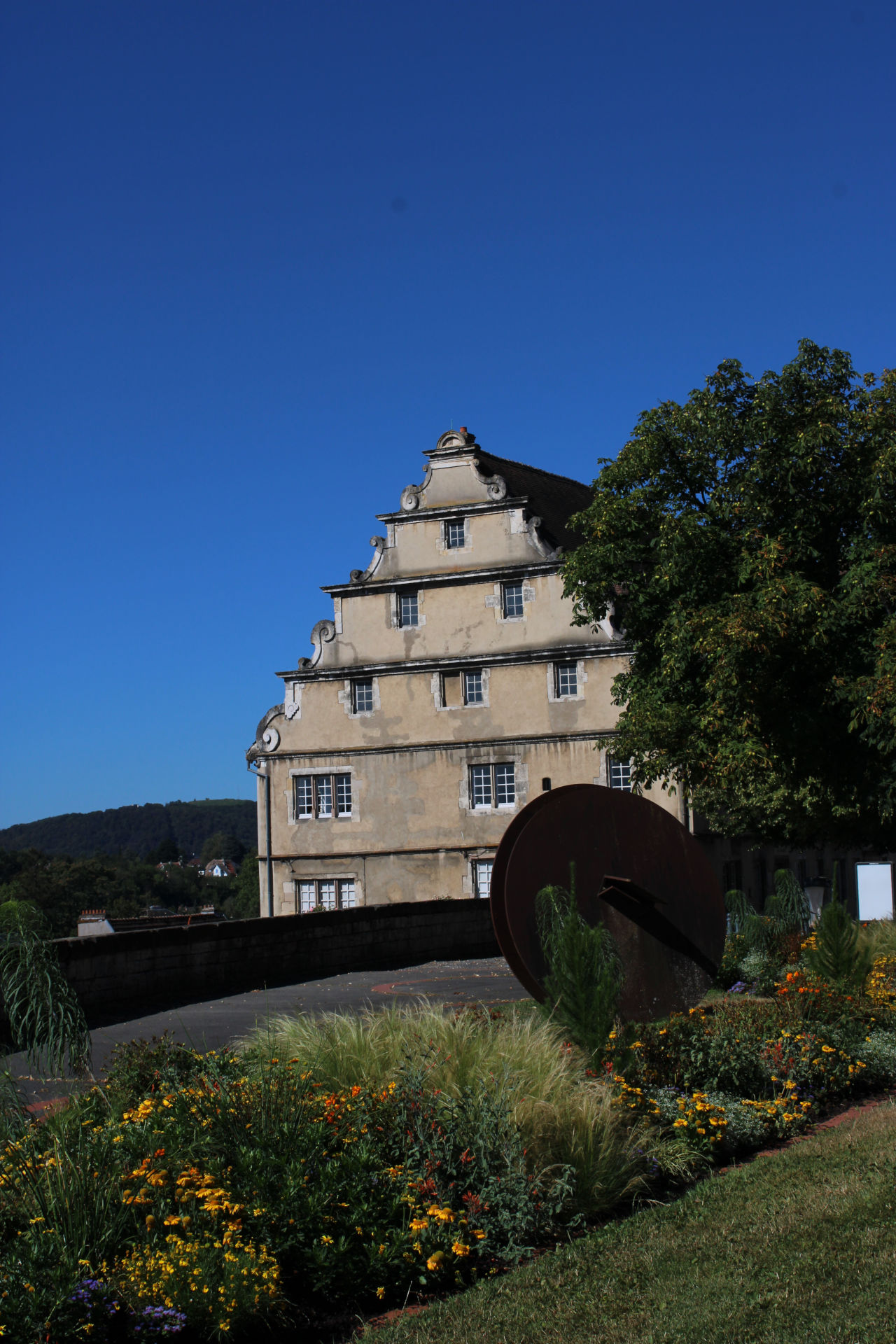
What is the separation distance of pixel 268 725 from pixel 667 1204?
31.2m

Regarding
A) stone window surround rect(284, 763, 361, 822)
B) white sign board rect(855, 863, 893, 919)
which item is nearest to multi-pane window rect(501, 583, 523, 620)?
stone window surround rect(284, 763, 361, 822)

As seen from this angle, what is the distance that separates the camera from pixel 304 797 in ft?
121

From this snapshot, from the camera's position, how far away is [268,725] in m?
37.1

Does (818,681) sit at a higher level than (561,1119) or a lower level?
higher

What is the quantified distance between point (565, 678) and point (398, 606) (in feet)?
17.5

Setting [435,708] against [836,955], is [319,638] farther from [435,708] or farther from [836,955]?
[836,955]

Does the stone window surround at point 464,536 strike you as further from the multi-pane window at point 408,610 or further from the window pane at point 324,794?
the window pane at point 324,794

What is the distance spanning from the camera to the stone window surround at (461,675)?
34.5 meters

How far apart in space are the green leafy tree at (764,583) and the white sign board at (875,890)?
0.64m

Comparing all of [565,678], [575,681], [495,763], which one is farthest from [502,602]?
[495,763]

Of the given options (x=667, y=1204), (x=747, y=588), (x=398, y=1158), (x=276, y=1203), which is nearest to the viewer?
(x=276, y=1203)

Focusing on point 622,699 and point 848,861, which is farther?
point 848,861

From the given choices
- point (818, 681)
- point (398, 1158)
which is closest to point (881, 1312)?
point (398, 1158)

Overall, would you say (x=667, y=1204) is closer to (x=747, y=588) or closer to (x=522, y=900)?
(x=522, y=900)
